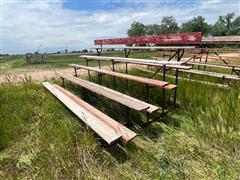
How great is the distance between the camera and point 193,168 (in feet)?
5.62

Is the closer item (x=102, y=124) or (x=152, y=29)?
(x=102, y=124)

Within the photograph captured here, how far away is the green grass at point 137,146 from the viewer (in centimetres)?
→ 178

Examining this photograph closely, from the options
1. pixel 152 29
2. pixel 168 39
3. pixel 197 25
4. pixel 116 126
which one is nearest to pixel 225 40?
pixel 168 39

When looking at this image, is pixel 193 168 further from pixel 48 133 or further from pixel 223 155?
pixel 48 133

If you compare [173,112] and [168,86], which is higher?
[168,86]

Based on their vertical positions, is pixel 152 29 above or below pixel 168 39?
below

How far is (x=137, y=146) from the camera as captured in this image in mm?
2326

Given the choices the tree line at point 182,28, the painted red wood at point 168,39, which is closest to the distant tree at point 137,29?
the tree line at point 182,28

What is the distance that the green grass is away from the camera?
178cm

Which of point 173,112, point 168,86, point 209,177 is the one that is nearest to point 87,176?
point 209,177

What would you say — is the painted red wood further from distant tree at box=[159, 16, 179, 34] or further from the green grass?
distant tree at box=[159, 16, 179, 34]

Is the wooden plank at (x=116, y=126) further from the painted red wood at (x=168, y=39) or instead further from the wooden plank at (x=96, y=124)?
the painted red wood at (x=168, y=39)

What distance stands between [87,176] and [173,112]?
1.72m

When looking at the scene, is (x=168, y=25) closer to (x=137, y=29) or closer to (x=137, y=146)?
(x=137, y=29)
